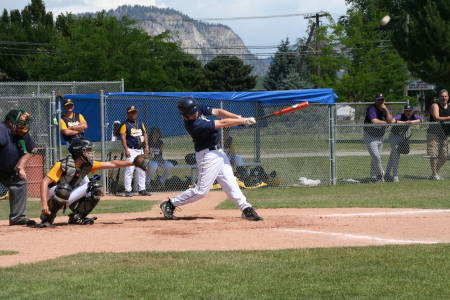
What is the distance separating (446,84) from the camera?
97.3ft

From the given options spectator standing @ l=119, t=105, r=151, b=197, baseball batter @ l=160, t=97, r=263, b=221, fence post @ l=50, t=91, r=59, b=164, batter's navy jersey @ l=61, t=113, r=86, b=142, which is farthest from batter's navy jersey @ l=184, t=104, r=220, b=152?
fence post @ l=50, t=91, r=59, b=164

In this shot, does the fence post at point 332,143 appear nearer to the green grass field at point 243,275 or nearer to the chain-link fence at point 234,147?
the chain-link fence at point 234,147

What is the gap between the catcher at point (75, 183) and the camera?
8.29m

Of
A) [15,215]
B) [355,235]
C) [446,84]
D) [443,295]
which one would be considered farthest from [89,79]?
[443,295]

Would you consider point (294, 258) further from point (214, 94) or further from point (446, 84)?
point (446, 84)

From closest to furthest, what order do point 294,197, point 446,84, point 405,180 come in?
point 294,197, point 405,180, point 446,84

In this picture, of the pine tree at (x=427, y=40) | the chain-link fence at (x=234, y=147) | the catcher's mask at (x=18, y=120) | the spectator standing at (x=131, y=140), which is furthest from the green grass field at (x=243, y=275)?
the pine tree at (x=427, y=40)

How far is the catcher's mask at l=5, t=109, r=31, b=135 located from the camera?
8.84 metres

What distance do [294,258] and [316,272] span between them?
0.68 meters

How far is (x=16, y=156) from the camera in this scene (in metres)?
9.03

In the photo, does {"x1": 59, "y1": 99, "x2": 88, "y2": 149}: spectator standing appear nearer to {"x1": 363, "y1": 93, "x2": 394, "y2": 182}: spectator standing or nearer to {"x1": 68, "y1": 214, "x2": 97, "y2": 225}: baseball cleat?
{"x1": 68, "y1": 214, "x2": 97, "y2": 225}: baseball cleat

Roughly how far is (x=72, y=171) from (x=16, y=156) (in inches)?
44.5

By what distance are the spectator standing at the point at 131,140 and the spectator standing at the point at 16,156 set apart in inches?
152

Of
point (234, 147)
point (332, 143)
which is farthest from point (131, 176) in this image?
point (332, 143)
